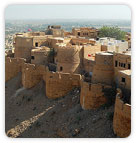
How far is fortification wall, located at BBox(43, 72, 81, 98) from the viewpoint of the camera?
2021cm

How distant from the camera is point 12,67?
2548cm

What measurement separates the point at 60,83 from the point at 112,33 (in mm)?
17220

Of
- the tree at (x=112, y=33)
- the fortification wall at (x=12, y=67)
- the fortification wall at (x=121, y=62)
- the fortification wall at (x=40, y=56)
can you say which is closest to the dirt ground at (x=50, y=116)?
the fortification wall at (x=12, y=67)

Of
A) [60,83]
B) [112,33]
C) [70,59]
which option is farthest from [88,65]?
[112,33]

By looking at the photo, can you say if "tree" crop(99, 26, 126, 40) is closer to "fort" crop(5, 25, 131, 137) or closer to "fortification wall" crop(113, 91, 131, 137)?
"fort" crop(5, 25, 131, 137)

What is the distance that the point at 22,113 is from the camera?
21.0 m

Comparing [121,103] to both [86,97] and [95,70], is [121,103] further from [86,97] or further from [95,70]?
[95,70]

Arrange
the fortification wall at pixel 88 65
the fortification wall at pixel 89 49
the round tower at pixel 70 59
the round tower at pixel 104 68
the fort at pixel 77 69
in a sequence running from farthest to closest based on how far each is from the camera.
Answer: the fortification wall at pixel 89 49 → the round tower at pixel 70 59 → the fortification wall at pixel 88 65 → the round tower at pixel 104 68 → the fort at pixel 77 69

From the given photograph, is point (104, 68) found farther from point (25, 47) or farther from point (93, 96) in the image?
point (25, 47)

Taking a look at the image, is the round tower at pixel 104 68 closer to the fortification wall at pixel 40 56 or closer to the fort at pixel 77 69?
the fort at pixel 77 69

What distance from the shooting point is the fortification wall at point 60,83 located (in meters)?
20.2

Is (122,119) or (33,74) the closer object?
(122,119)

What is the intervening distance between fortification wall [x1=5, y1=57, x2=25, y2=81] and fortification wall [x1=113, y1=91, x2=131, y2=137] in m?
12.5

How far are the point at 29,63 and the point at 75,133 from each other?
9903 millimetres
